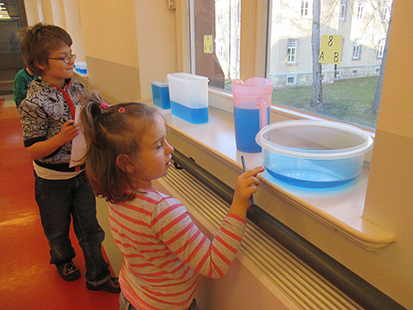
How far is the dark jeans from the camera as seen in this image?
1.34 m

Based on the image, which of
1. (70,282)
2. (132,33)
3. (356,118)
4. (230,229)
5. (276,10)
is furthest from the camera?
(132,33)

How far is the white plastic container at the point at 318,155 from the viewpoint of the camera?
0.78 meters

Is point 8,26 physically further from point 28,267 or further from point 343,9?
point 343,9

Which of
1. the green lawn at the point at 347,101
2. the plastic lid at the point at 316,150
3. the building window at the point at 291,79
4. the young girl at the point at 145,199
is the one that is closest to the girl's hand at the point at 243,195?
the young girl at the point at 145,199

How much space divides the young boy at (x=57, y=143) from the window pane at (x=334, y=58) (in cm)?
81

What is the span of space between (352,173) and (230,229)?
13.9 inches

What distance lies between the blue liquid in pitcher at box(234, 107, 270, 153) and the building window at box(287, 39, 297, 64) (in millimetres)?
302

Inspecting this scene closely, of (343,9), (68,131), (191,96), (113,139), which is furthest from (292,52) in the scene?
(68,131)

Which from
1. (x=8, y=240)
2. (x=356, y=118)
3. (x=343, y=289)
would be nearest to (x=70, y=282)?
(x=8, y=240)

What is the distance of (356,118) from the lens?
97 centimetres

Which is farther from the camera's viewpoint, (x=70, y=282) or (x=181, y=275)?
(x=70, y=282)

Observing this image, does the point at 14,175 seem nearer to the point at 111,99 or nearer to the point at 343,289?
A: the point at 111,99

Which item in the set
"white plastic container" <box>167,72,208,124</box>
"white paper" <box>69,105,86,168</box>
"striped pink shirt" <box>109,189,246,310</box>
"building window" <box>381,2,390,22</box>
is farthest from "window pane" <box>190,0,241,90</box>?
"striped pink shirt" <box>109,189,246,310</box>

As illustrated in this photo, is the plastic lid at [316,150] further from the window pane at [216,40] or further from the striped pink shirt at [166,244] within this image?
the window pane at [216,40]
